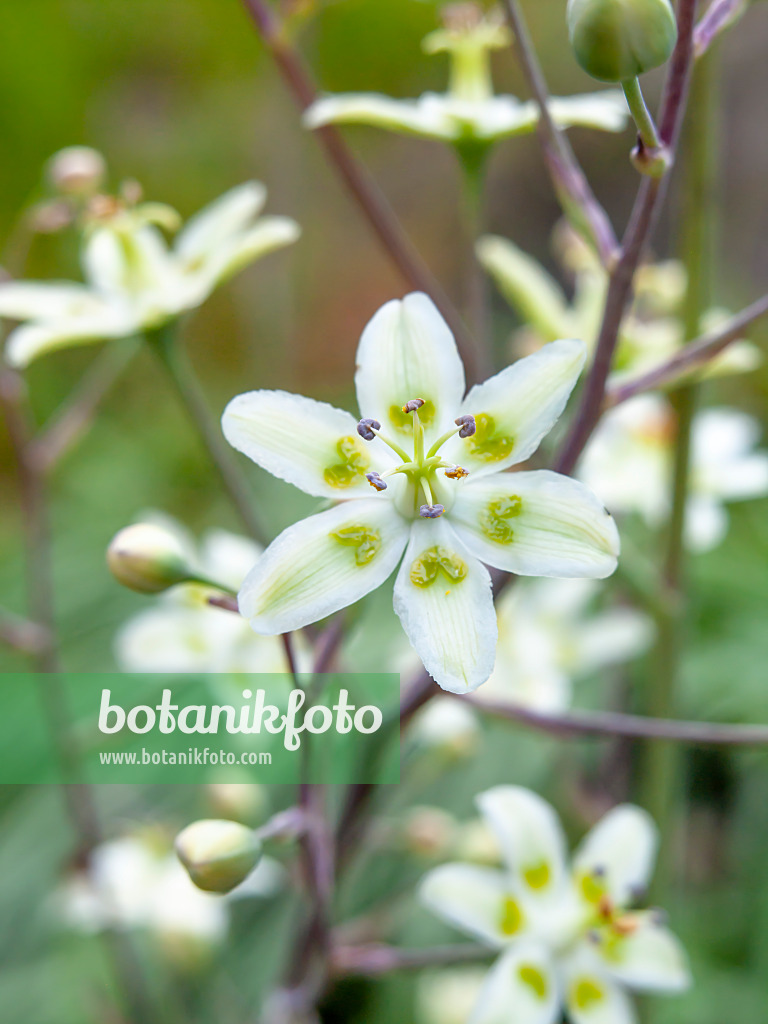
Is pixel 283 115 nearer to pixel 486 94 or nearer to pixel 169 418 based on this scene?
pixel 169 418

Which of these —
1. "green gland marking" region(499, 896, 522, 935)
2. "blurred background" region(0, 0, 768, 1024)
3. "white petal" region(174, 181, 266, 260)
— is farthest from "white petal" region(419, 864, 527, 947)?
"white petal" region(174, 181, 266, 260)

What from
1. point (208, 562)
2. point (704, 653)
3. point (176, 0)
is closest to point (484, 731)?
point (704, 653)

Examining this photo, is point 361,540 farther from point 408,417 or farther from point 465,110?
point 465,110

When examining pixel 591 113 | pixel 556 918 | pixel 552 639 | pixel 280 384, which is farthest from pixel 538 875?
pixel 280 384

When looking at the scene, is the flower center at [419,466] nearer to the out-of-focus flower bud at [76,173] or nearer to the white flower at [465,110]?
the white flower at [465,110]

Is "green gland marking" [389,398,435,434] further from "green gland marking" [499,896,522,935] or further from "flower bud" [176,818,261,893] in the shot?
"green gland marking" [499,896,522,935]

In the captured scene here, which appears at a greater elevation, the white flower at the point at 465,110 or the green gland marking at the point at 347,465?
the white flower at the point at 465,110

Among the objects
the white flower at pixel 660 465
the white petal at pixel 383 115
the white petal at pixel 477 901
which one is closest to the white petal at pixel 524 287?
the white petal at pixel 383 115
